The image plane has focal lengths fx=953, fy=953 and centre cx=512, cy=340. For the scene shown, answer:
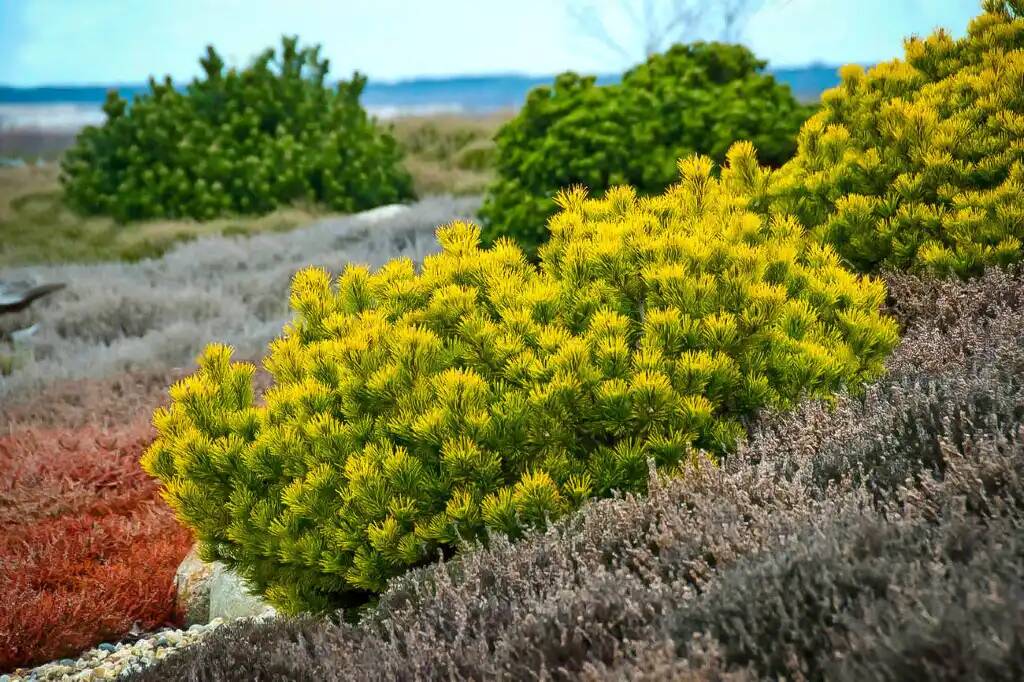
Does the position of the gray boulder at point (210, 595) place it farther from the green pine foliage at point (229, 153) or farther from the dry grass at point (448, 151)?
the dry grass at point (448, 151)

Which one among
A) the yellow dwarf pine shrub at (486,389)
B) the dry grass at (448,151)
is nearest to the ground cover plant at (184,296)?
the yellow dwarf pine shrub at (486,389)

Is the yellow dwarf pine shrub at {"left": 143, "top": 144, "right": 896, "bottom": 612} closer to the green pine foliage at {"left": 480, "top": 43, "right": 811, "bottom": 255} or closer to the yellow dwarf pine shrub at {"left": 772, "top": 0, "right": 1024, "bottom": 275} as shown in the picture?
the yellow dwarf pine shrub at {"left": 772, "top": 0, "right": 1024, "bottom": 275}

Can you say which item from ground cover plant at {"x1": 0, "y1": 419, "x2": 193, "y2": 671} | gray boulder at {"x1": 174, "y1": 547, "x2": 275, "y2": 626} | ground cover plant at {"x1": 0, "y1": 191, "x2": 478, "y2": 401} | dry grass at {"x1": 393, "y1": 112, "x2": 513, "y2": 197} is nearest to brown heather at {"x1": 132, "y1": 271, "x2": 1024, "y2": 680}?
gray boulder at {"x1": 174, "y1": 547, "x2": 275, "y2": 626}

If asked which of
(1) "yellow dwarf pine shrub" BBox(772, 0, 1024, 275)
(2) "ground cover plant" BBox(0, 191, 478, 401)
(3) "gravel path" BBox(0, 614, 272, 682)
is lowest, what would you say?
(3) "gravel path" BBox(0, 614, 272, 682)

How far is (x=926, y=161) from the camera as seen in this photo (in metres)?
4.95

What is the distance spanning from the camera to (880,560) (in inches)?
83.4

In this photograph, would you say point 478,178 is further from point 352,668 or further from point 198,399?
point 352,668

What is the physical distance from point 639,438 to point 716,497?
1.99 feet

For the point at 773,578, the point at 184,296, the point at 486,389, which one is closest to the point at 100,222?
the point at 184,296

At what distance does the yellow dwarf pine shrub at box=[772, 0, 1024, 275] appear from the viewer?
4.70m

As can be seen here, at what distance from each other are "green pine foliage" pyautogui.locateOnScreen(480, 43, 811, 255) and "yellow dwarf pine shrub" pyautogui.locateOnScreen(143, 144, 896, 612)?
508cm

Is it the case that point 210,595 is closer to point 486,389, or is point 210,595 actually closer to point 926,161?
point 486,389

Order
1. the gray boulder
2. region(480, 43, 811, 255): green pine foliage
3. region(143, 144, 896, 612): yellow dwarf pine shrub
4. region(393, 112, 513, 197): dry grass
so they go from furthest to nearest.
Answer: region(393, 112, 513, 197): dry grass
region(480, 43, 811, 255): green pine foliage
the gray boulder
region(143, 144, 896, 612): yellow dwarf pine shrub

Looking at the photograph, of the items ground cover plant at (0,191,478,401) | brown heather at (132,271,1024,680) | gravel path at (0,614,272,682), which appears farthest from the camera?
ground cover plant at (0,191,478,401)
